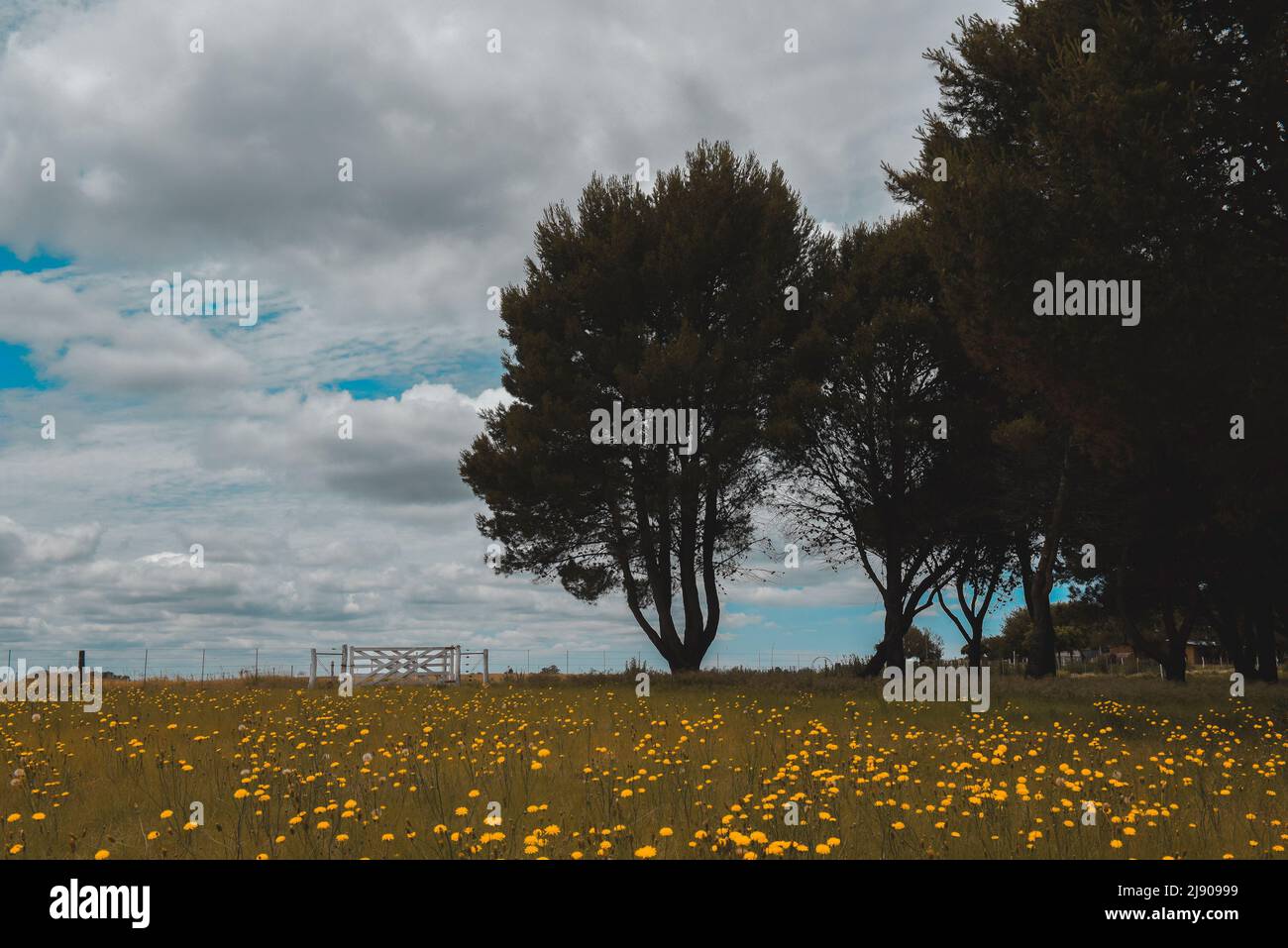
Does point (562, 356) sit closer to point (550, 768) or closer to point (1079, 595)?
point (550, 768)

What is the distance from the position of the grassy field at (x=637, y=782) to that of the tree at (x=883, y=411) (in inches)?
459

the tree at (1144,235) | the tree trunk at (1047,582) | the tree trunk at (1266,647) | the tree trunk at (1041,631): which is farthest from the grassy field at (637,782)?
the tree trunk at (1266,647)

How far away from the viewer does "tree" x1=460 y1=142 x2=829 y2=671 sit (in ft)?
93.8

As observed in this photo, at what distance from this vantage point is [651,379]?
27438 millimetres

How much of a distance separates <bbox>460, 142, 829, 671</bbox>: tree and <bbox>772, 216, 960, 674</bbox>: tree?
1.30m

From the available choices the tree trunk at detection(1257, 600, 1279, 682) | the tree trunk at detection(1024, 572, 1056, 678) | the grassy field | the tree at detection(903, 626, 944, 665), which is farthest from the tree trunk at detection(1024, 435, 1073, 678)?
the tree at detection(903, 626, 944, 665)

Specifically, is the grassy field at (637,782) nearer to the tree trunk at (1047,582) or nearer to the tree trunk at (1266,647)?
the tree trunk at (1047,582)

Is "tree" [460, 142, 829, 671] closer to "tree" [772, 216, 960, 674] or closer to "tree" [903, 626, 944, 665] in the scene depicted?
"tree" [772, 216, 960, 674]

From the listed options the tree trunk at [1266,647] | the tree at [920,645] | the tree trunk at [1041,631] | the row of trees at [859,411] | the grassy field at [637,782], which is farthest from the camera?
the tree at [920,645]

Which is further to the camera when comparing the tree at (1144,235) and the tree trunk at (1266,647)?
the tree trunk at (1266,647)

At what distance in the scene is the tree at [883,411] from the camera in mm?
28391
